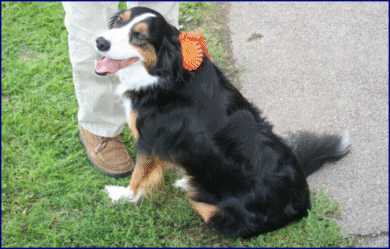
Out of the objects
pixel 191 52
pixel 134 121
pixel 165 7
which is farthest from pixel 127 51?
pixel 165 7

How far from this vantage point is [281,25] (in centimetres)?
428

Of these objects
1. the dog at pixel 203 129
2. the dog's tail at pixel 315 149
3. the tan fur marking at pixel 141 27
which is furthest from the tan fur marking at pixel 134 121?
the dog's tail at pixel 315 149

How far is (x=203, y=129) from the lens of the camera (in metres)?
2.29

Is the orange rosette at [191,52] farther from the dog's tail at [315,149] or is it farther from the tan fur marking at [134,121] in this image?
the dog's tail at [315,149]

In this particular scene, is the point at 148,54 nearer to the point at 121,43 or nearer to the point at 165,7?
the point at 121,43

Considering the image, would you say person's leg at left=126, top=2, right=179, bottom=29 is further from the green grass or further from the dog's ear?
the green grass

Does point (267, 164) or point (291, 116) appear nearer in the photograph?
point (267, 164)

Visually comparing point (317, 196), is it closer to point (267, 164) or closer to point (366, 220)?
point (366, 220)

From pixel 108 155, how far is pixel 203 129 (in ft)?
3.54

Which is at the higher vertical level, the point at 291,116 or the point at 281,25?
the point at 281,25

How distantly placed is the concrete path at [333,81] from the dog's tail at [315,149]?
19cm

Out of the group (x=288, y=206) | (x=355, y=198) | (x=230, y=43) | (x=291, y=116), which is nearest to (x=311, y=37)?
(x=230, y=43)

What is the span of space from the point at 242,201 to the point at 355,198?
1014 millimetres

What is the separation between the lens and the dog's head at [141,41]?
7.17ft
